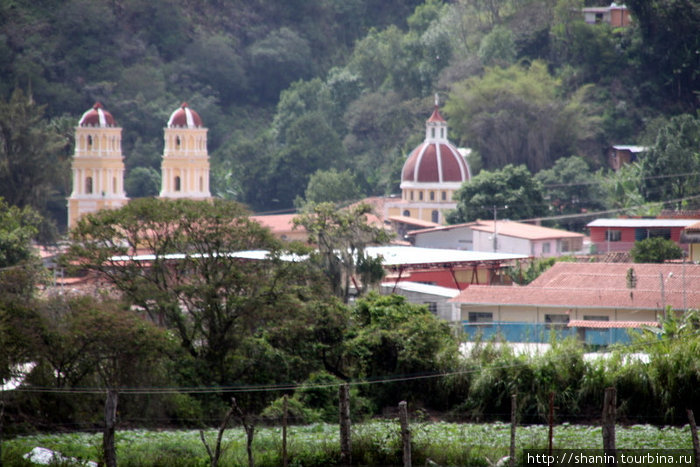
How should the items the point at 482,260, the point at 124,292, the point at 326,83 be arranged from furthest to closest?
the point at 326,83
the point at 482,260
the point at 124,292

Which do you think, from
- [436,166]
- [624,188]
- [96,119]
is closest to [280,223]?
[96,119]

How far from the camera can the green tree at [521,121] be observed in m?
92.8

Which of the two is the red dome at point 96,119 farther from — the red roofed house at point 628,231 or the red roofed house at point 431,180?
the red roofed house at point 628,231

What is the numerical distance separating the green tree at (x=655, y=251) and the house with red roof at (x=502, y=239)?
398 inches

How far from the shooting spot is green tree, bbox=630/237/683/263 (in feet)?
170

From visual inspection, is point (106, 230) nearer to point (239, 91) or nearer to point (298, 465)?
point (298, 465)

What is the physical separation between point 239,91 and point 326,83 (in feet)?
23.1

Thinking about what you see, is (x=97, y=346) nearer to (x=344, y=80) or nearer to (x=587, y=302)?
(x=587, y=302)

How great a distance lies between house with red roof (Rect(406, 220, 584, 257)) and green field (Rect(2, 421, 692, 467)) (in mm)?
37091

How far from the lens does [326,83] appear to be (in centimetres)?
11381

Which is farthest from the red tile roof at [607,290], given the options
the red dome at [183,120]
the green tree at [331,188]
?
the red dome at [183,120]

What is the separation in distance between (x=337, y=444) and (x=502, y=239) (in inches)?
1625

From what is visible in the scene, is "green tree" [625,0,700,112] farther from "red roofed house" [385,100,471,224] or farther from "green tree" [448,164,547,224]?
"green tree" [448,164,547,224]

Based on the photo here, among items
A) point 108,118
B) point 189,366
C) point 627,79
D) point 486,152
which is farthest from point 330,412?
point 627,79
